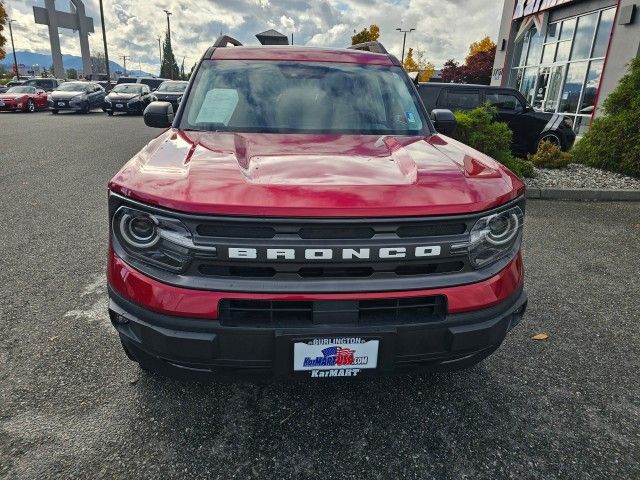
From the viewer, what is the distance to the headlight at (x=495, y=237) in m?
1.88

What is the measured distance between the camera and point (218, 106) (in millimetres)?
2949

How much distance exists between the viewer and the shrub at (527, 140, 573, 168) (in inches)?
331

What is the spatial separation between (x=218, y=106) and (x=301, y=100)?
543 mm

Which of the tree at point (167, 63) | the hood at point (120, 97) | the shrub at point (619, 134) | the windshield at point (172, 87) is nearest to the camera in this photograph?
the shrub at point (619, 134)

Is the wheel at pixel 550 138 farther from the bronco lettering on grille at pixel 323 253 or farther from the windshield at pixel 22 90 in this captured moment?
the windshield at pixel 22 90

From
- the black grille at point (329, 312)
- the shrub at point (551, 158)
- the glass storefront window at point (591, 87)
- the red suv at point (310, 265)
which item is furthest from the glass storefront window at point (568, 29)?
the black grille at point (329, 312)

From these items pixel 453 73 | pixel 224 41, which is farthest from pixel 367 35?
pixel 224 41

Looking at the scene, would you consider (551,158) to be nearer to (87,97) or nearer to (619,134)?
(619,134)

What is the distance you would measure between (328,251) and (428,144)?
3.95 feet

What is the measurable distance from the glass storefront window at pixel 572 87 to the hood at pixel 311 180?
48.0ft

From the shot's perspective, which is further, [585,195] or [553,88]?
[553,88]

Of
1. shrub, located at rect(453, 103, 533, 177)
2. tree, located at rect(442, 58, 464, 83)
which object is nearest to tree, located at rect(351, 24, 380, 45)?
tree, located at rect(442, 58, 464, 83)

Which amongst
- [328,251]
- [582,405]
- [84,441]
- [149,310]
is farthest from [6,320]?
[582,405]

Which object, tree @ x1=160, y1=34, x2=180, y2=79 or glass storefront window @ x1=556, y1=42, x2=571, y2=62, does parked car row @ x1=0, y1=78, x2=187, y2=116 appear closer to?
glass storefront window @ x1=556, y1=42, x2=571, y2=62
